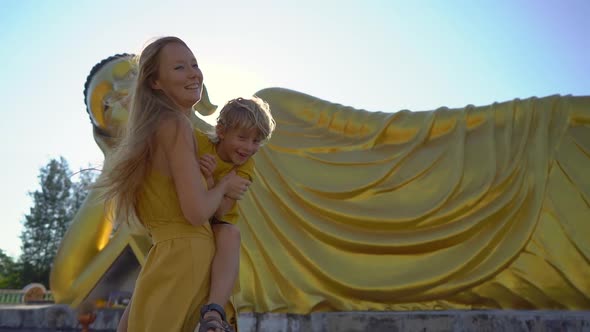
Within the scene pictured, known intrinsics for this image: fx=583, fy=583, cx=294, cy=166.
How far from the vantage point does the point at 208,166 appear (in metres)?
0.98

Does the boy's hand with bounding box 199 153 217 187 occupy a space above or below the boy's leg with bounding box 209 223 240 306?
above

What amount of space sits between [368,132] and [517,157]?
2.79 ft

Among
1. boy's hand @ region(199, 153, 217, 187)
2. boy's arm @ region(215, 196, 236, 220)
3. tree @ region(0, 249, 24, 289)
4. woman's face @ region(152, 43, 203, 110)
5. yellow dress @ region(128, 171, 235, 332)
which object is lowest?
tree @ region(0, 249, 24, 289)

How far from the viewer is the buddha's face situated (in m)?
4.32

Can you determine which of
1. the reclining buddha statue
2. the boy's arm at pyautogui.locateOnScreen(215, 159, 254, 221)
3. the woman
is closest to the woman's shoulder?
the woman

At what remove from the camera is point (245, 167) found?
3.34ft

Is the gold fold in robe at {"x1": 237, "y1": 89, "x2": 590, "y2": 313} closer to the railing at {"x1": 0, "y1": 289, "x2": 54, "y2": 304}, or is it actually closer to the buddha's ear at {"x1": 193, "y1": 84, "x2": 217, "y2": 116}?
the buddha's ear at {"x1": 193, "y1": 84, "x2": 217, "y2": 116}

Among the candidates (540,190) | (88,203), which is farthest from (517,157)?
(88,203)

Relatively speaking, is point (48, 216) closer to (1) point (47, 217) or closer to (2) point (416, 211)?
(1) point (47, 217)

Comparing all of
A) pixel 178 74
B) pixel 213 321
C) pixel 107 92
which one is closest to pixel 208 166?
pixel 178 74

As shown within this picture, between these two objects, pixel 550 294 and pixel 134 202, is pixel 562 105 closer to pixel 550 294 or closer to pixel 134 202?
pixel 550 294

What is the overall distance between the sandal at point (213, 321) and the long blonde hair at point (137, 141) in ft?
0.75

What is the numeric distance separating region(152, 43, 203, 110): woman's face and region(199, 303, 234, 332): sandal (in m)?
0.36

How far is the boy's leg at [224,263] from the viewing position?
2.94 feet
